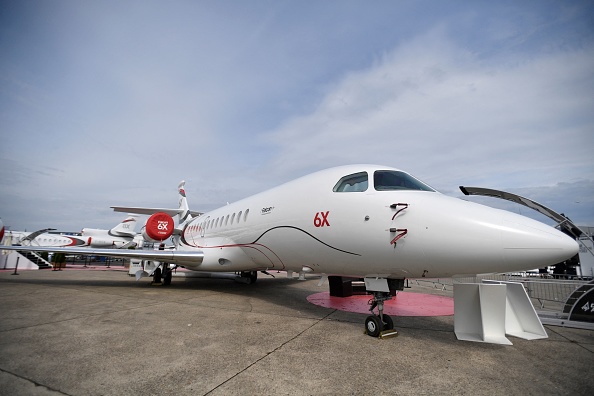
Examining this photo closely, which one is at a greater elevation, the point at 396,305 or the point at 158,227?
the point at 158,227

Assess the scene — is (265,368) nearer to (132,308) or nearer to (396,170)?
(396,170)

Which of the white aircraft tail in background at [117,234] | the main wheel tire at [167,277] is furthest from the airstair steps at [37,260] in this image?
Result: the main wheel tire at [167,277]

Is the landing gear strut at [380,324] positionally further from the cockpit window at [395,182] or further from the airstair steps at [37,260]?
the airstair steps at [37,260]

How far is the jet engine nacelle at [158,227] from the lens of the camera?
11.7 metres

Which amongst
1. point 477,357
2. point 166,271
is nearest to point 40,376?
point 477,357

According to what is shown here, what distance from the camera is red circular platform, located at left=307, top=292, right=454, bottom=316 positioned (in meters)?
6.61

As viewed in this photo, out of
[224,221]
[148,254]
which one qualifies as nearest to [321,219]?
[224,221]

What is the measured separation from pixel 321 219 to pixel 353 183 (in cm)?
83

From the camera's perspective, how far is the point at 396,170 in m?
5.03

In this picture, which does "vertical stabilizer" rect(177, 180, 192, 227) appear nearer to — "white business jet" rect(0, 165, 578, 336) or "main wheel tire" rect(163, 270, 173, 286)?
"main wheel tire" rect(163, 270, 173, 286)

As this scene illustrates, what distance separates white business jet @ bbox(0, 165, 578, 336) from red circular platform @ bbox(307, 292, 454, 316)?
1.72 meters

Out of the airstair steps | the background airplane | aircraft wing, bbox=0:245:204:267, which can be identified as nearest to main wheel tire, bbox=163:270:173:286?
aircraft wing, bbox=0:245:204:267

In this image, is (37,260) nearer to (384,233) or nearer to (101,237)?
(101,237)

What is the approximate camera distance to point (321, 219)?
518cm
